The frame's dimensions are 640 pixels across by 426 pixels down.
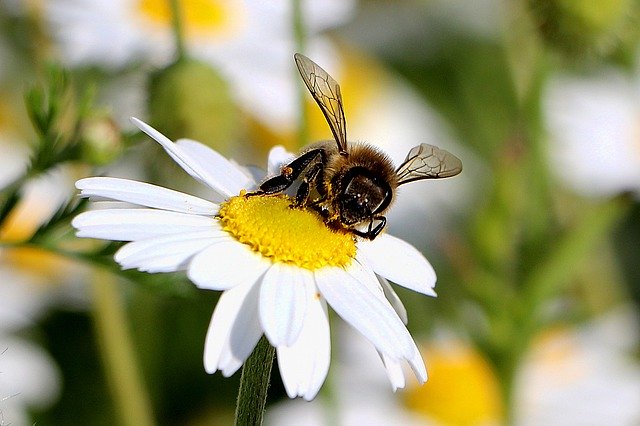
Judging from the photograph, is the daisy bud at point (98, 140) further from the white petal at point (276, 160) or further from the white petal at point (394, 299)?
the white petal at point (394, 299)

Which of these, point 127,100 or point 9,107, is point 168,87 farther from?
point 9,107

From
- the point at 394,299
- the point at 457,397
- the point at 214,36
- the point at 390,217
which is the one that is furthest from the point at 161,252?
the point at 390,217

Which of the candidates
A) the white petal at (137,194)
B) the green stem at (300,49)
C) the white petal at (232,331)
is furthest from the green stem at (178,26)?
the white petal at (232,331)

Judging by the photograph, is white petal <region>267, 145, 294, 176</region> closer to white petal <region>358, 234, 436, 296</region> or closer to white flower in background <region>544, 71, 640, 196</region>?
white petal <region>358, 234, 436, 296</region>

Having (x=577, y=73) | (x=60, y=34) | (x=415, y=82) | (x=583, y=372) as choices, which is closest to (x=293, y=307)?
(x=60, y=34)

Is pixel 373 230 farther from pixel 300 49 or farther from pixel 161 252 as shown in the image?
pixel 300 49

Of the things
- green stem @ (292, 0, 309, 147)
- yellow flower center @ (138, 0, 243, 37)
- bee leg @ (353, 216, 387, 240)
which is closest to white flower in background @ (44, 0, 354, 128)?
yellow flower center @ (138, 0, 243, 37)

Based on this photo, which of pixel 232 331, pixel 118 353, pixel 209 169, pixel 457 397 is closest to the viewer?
pixel 232 331

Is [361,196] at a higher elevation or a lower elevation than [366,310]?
higher
